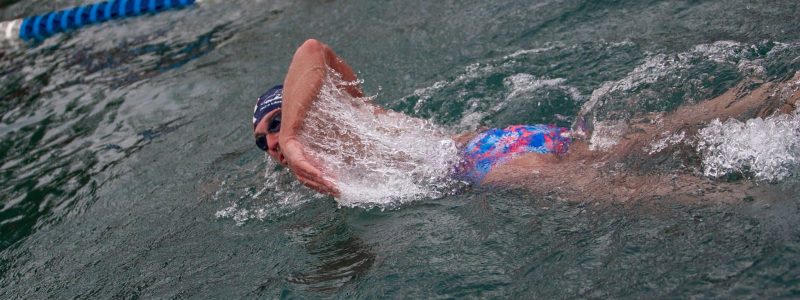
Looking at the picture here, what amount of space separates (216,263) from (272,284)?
0.46m

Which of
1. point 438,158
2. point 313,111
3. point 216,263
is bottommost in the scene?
point 216,263

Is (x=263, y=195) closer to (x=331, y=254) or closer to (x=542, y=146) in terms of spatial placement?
(x=331, y=254)

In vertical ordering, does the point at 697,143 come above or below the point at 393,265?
above

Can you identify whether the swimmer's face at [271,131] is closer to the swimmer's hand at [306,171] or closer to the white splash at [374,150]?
the white splash at [374,150]

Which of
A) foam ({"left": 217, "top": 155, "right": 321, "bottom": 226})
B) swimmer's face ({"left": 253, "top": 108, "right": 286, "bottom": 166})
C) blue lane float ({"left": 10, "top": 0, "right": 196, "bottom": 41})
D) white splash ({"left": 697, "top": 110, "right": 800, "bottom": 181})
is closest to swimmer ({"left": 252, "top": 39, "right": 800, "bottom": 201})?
swimmer's face ({"left": 253, "top": 108, "right": 286, "bottom": 166})

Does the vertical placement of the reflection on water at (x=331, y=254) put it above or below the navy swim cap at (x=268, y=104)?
below

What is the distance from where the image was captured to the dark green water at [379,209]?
2949 millimetres

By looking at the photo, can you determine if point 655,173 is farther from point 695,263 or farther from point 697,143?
point 695,263

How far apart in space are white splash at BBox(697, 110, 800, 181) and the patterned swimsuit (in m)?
0.70

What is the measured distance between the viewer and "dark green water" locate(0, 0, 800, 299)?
9.68 ft

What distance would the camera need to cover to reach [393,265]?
337 cm

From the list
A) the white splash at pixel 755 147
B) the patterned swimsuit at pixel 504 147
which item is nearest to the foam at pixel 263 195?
the patterned swimsuit at pixel 504 147

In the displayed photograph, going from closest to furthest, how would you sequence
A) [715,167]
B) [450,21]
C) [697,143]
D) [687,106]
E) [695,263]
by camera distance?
[695,263] < [715,167] < [697,143] < [687,106] < [450,21]

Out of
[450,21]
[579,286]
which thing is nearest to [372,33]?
[450,21]
